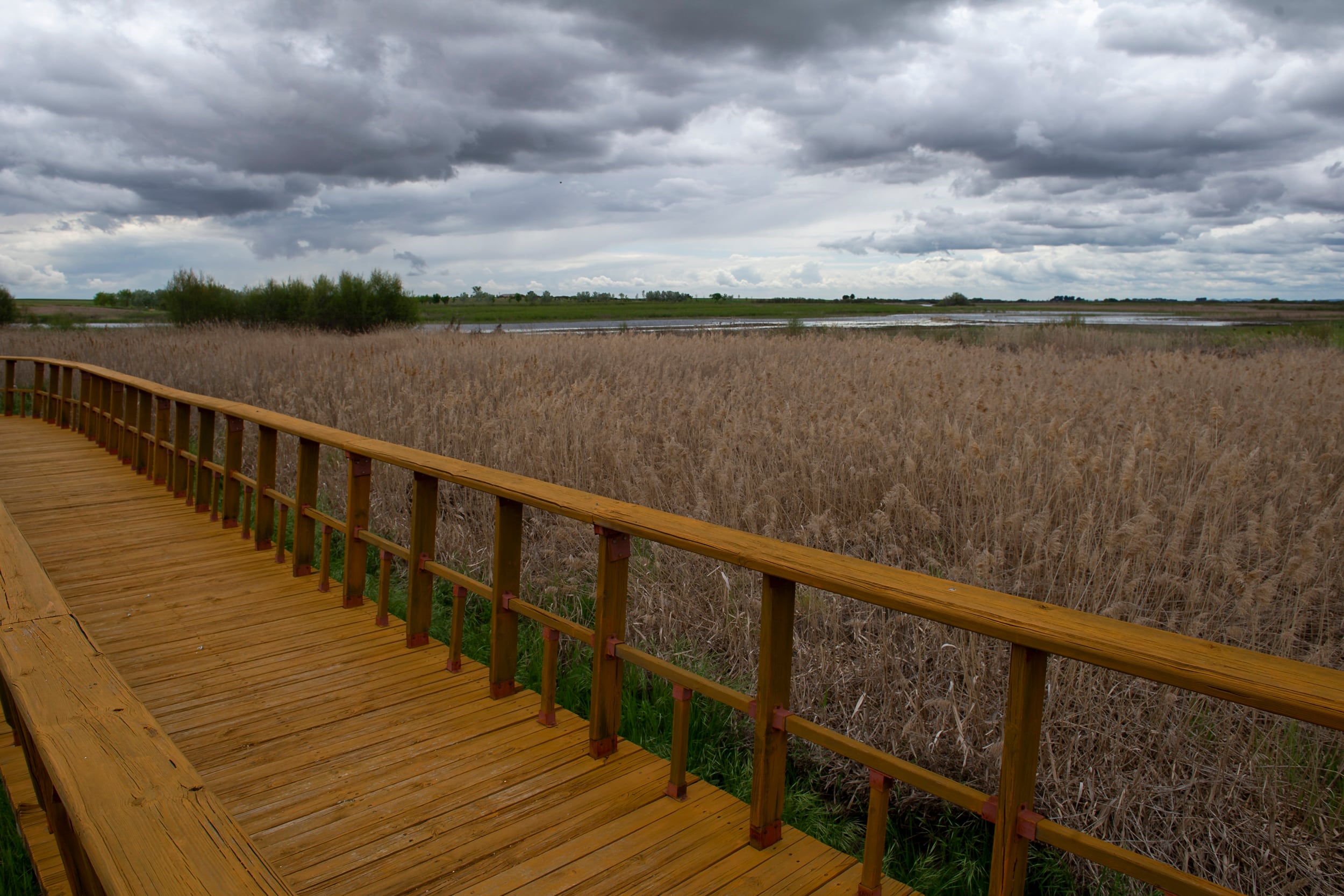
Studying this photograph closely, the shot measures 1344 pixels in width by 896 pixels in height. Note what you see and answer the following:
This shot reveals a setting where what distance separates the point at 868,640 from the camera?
4289 mm

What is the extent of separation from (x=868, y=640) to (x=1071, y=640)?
2.73 metres

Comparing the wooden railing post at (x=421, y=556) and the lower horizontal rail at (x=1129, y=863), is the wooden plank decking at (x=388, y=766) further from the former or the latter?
the lower horizontal rail at (x=1129, y=863)

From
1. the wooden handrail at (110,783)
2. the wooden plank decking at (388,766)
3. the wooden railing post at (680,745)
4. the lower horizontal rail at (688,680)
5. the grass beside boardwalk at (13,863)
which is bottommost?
the grass beside boardwalk at (13,863)

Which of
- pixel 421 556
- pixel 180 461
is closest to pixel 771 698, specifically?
pixel 421 556

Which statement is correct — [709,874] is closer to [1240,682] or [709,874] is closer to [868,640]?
[1240,682]

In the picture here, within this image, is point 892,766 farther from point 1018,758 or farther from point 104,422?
point 104,422

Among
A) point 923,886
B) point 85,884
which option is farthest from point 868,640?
point 85,884

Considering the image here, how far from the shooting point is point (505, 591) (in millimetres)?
3322

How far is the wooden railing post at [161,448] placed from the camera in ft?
24.4

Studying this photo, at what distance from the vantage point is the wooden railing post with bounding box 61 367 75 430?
10969 mm

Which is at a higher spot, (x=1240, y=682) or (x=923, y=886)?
(x=1240, y=682)

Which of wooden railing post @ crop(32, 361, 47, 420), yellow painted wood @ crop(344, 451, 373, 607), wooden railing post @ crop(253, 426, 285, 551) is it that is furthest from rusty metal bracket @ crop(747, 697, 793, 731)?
wooden railing post @ crop(32, 361, 47, 420)

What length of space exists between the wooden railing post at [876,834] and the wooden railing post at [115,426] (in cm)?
902

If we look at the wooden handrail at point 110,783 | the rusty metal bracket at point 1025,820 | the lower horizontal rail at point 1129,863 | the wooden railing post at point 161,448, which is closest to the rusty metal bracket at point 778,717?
the rusty metal bracket at point 1025,820
